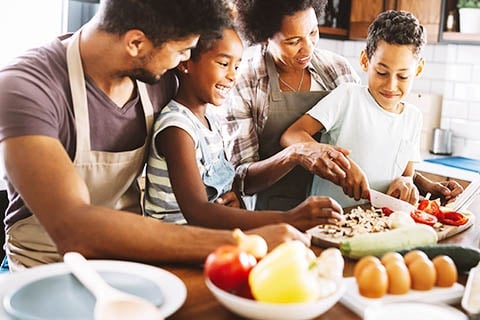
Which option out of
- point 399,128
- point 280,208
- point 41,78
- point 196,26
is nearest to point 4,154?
point 41,78

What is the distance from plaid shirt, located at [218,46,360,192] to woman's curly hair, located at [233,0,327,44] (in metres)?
0.13

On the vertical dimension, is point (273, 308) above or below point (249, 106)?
below

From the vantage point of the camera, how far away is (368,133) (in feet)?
6.93

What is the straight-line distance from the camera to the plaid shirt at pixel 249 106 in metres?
2.14

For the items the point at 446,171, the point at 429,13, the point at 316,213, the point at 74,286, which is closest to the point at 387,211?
the point at 316,213

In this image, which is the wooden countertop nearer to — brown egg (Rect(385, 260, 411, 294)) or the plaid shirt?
brown egg (Rect(385, 260, 411, 294))

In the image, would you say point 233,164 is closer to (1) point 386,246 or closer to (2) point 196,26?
(2) point 196,26

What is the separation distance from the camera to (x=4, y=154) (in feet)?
4.44

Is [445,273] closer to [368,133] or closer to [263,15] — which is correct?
[368,133]

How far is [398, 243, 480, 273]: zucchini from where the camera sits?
1.29 meters

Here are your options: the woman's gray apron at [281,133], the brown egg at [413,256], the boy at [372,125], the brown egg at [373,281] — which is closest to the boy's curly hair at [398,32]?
the boy at [372,125]

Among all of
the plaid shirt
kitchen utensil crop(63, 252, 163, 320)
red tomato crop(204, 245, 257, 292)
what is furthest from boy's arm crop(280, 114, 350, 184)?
kitchen utensil crop(63, 252, 163, 320)

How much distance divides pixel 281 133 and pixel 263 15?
41 centimetres

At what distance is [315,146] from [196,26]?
52 centimetres
